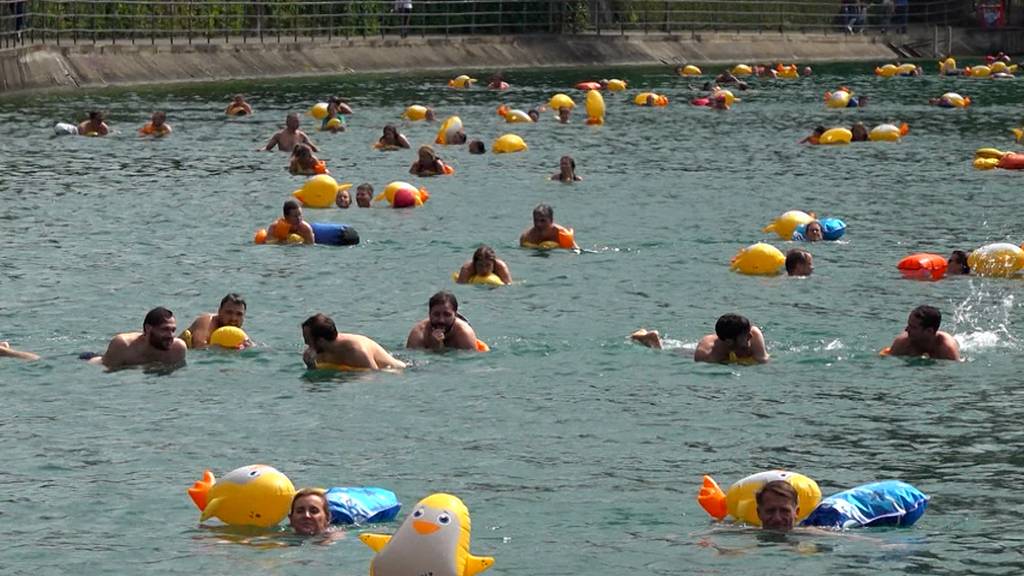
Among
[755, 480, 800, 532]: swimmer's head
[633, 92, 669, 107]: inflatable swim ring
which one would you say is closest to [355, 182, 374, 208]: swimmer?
[755, 480, 800, 532]: swimmer's head

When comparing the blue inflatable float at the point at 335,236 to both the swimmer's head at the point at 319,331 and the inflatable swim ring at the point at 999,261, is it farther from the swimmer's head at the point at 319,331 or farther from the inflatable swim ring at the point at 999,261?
the swimmer's head at the point at 319,331

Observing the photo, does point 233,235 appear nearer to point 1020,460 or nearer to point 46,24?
point 1020,460

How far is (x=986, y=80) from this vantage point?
78.0 m

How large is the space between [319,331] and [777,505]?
779cm

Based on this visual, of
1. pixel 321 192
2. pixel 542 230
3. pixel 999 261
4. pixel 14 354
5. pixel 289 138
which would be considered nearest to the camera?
pixel 14 354

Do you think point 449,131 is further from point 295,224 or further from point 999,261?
point 999,261

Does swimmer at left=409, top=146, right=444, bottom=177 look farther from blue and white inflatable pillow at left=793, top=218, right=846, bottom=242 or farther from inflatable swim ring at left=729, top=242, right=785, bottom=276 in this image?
inflatable swim ring at left=729, top=242, right=785, bottom=276

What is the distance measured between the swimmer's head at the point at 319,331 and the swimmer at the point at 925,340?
6546mm

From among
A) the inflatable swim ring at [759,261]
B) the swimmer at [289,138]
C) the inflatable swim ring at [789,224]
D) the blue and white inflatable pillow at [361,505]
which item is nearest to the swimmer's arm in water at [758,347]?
the inflatable swim ring at [759,261]

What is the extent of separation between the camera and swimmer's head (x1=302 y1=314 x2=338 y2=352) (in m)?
22.2

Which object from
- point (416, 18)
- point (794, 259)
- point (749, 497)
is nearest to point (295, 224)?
point (794, 259)

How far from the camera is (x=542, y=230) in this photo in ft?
105

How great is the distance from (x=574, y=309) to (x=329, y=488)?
9.49 m

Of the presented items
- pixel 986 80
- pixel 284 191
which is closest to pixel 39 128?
pixel 284 191
